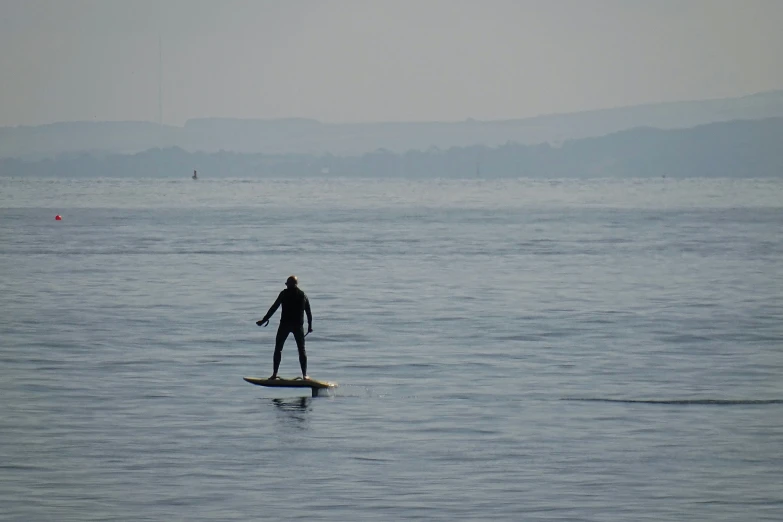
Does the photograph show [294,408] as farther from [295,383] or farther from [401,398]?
[401,398]

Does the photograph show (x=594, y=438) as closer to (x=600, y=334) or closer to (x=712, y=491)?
(x=712, y=491)

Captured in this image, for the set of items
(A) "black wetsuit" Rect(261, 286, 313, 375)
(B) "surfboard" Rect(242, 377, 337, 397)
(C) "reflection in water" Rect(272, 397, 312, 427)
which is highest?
(A) "black wetsuit" Rect(261, 286, 313, 375)

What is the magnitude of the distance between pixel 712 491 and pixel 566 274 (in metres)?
48.5

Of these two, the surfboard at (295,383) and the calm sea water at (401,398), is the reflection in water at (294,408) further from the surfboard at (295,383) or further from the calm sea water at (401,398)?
the surfboard at (295,383)

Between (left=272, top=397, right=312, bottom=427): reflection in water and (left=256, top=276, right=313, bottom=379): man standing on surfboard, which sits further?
(left=256, top=276, right=313, bottom=379): man standing on surfboard

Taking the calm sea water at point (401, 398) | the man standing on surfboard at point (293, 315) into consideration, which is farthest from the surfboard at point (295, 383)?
the calm sea water at point (401, 398)

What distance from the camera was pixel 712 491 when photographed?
61.9ft

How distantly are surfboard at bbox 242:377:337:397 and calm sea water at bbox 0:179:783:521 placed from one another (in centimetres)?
40

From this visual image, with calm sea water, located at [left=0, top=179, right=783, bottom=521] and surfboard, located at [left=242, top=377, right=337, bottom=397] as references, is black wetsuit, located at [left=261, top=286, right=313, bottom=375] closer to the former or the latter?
surfboard, located at [left=242, top=377, right=337, bottom=397]

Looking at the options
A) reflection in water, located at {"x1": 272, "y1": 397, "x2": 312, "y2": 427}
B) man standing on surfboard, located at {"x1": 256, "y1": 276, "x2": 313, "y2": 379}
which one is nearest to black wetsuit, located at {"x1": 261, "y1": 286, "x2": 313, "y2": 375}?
man standing on surfboard, located at {"x1": 256, "y1": 276, "x2": 313, "y2": 379}

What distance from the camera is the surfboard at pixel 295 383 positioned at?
88.8 ft

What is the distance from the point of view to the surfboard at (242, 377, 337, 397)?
27.1m

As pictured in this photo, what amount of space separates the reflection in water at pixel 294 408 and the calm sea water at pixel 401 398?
0.10 metres

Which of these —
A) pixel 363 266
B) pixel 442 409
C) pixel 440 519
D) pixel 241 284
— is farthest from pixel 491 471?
pixel 363 266
